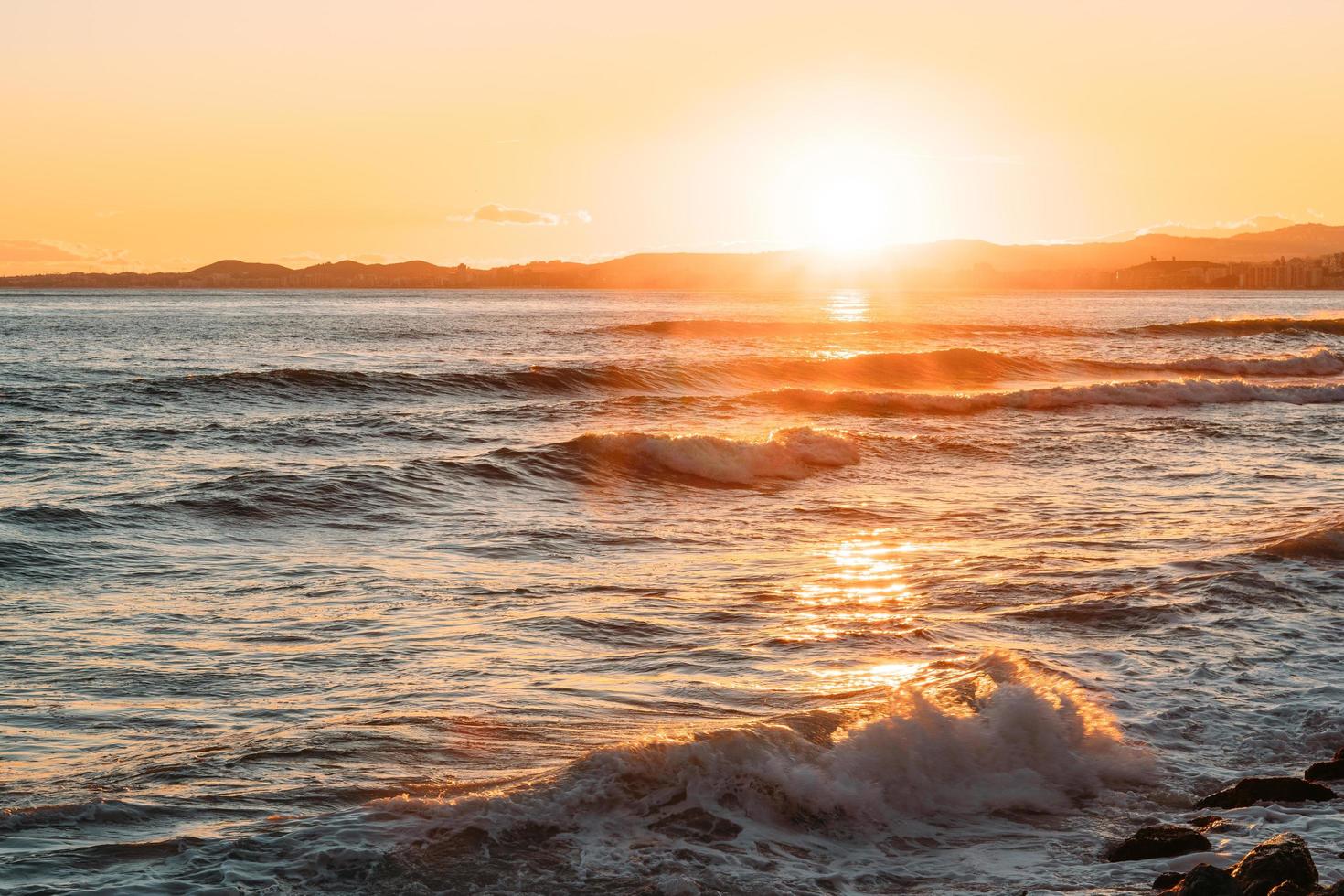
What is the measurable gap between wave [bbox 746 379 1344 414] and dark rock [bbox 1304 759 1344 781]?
2109 cm

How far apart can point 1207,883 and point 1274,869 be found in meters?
0.32

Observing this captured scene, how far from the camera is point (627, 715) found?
7309 mm

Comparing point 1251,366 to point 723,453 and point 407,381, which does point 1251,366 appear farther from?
point 723,453

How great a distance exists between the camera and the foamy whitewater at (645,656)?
18.6 feet

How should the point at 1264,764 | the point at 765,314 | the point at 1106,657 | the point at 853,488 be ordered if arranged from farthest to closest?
1. the point at 765,314
2. the point at 853,488
3. the point at 1106,657
4. the point at 1264,764

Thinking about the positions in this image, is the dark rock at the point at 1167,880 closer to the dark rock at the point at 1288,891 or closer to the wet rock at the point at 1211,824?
the dark rock at the point at 1288,891

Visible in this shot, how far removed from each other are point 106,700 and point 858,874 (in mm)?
4705

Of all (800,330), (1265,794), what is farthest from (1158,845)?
(800,330)

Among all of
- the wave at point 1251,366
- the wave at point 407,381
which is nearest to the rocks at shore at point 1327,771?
the wave at point 407,381

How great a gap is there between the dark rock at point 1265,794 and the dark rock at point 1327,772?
0.23 m

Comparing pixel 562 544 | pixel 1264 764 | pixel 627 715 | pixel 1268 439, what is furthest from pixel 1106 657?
pixel 1268 439

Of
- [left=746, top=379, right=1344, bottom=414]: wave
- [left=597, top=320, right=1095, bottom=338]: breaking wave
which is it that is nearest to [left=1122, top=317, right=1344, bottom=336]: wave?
[left=597, top=320, right=1095, bottom=338]: breaking wave

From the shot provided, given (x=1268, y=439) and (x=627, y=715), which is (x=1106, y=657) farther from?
(x=1268, y=439)

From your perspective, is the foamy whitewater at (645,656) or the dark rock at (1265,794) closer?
the foamy whitewater at (645,656)
